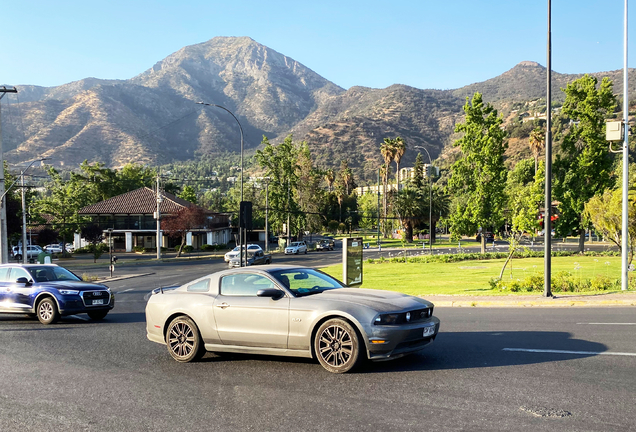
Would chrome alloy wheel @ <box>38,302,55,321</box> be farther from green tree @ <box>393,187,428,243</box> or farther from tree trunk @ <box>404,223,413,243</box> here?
tree trunk @ <box>404,223,413,243</box>

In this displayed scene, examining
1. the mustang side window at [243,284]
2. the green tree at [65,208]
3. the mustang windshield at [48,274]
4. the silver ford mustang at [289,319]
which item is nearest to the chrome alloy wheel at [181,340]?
the silver ford mustang at [289,319]

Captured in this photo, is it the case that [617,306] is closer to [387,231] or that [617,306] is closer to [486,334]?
[486,334]

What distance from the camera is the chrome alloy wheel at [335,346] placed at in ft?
24.9

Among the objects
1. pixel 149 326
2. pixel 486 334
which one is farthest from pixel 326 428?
pixel 486 334

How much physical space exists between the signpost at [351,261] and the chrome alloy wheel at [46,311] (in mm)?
8665

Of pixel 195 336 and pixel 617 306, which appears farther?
pixel 617 306

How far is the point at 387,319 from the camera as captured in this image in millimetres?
7508

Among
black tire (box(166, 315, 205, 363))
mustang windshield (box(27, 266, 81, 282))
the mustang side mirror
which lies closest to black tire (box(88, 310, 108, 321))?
mustang windshield (box(27, 266, 81, 282))

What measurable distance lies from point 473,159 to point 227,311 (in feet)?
151

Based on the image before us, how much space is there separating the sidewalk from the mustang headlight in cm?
940

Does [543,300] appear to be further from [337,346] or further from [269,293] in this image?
[269,293]

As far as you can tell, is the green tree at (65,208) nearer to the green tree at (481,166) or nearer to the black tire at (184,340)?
the green tree at (481,166)

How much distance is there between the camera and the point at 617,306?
14844 mm

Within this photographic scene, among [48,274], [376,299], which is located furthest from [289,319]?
[48,274]
